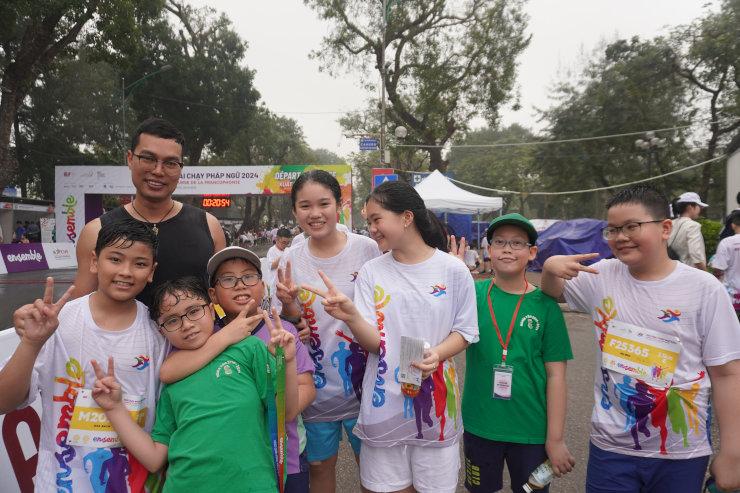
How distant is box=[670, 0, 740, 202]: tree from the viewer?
18.9 metres

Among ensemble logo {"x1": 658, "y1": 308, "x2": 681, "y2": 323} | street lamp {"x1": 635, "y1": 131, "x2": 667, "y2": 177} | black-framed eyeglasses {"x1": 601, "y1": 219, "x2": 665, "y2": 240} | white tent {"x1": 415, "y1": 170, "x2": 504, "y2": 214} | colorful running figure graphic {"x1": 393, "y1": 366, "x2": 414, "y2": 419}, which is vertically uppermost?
street lamp {"x1": 635, "y1": 131, "x2": 667, "y2": 177}

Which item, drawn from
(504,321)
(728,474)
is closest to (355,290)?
(504,321)

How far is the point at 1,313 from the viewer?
8.49 meters

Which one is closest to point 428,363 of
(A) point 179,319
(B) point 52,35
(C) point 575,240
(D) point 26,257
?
(A) point 179,319

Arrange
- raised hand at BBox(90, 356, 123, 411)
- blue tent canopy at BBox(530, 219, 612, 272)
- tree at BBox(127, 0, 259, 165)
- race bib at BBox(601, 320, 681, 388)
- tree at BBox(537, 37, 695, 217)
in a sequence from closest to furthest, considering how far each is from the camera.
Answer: raised hand at BBox(90, 356, 123, 411)
race bib at BBox(601, 320, 681, 388)
blue tent canopy at BBox(530, 219, 612, 272)
tree at BBox(537, 37, 695, 217)
tree at BBox(127, 0, 259, 165)

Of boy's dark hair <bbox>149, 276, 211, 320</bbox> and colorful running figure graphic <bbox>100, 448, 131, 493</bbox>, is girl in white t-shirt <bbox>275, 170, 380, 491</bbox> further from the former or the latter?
colorful running figure graphic <bbox>100, 448, 131, 493</bbox>

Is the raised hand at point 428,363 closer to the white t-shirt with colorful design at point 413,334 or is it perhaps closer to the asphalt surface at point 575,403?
the white t-shirt with colorful design at point 413,334

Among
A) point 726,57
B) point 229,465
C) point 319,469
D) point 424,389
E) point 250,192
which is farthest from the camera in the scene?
point 726,57

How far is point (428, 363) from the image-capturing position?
1.88 meters

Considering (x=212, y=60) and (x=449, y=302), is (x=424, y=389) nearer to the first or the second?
(x=449, y=302)

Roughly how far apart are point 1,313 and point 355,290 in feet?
30.3

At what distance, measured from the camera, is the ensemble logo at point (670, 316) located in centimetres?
193

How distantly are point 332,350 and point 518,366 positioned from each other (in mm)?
908

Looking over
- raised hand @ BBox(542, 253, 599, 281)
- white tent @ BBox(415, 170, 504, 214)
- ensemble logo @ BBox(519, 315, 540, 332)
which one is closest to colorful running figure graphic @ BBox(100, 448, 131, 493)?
ensemble logo @ BBox(519, 315, 540, 332)
